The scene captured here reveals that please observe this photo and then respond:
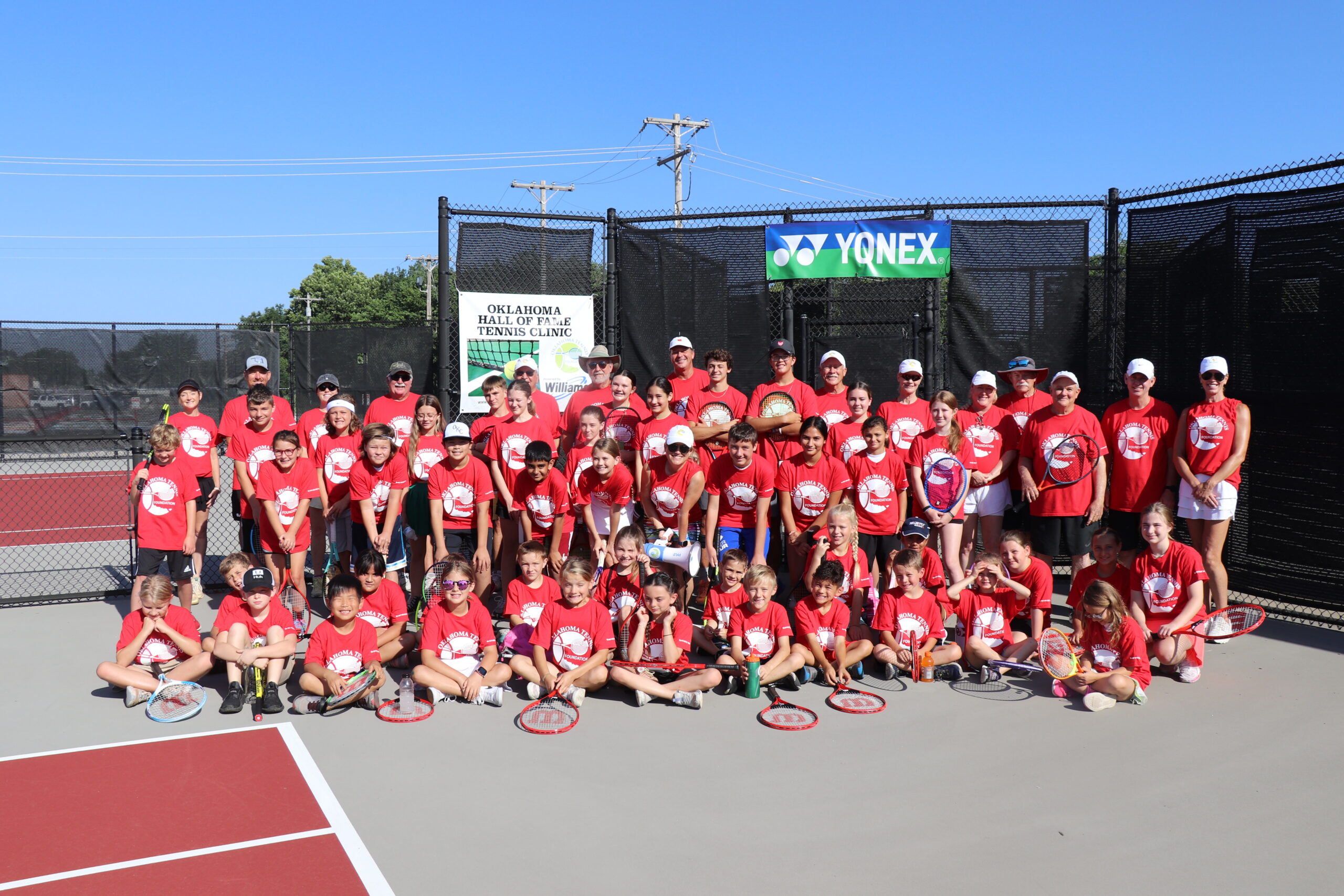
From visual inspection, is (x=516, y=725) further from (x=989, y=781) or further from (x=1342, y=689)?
(x=1342, y=689)

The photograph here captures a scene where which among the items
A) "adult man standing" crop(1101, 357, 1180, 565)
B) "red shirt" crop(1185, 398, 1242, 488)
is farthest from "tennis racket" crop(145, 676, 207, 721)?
"red shirt" crop(1185, 398, 1242, 488)

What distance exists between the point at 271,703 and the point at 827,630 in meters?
3.30

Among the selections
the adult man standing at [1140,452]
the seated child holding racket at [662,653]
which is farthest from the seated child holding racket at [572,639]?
the adult man standing at [1140,452]

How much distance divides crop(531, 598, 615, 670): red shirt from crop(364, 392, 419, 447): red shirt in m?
2.57

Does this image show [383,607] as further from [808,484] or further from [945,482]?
[945,482]

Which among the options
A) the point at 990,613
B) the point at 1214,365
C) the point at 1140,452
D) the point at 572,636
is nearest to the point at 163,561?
the point at 572,636

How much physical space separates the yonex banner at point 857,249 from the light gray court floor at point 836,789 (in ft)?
13.8

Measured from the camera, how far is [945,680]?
19.3 ft

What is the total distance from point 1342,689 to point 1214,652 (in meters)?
0.86

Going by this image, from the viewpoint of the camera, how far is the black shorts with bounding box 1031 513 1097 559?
694 cm

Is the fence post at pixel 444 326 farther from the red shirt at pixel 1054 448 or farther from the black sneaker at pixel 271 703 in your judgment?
the red shirt at pixel 1054 448

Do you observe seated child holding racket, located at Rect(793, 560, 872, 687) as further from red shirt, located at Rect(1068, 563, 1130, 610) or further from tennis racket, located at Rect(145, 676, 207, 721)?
tennis racket, located at Rect(145, 676, 207, 721)

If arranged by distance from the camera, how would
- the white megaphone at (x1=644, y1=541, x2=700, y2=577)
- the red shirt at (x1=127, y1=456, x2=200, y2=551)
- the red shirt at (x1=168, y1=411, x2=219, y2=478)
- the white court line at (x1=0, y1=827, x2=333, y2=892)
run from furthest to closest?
the red shirt at (x1=168, y1=411, x2=219, y2=478), the red shirt at (x1=127, y1=456, x2=200, y2=551), the white megaphone at (x1=644, y1=541, x2=700, y2=577), the white court line at (x1=0, y1=827, x2=333, y2=892)

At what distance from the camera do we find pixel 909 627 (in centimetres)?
592
